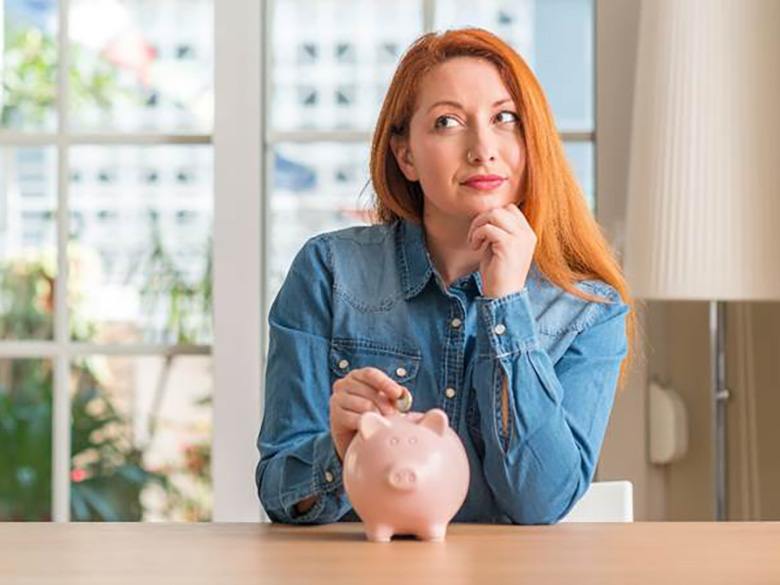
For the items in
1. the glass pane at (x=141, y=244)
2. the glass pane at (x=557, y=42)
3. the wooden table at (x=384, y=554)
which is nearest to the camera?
the wooden table at (x=384, y=554)

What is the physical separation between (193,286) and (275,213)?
0.25m

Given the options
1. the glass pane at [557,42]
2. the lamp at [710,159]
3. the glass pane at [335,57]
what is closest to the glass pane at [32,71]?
the glass pane at [335,57]

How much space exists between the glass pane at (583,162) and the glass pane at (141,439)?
87cm

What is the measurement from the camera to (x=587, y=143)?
3.28 meters

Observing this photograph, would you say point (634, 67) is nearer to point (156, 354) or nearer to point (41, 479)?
point (156, 354)

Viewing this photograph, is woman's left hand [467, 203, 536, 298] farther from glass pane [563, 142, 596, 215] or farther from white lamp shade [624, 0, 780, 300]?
glass pane [563, 142, 596, 215]

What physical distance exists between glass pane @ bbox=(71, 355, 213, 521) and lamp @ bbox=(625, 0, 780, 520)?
1075 millimetres

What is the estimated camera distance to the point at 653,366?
3.23 metres

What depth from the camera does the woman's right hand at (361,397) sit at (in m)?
1.57

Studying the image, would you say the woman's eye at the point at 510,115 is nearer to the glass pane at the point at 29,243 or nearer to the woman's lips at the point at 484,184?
the woman's lips at the point at 484,184

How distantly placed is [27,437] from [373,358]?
1702mm

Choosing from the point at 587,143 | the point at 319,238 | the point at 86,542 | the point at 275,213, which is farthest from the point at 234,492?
the point at 86,542

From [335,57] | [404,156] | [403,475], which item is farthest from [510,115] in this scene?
[335,57]

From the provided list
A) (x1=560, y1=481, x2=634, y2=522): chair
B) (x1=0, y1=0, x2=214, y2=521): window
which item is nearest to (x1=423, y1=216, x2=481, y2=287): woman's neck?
(x1=560, y1=481, x2=634, y2=522): chair
